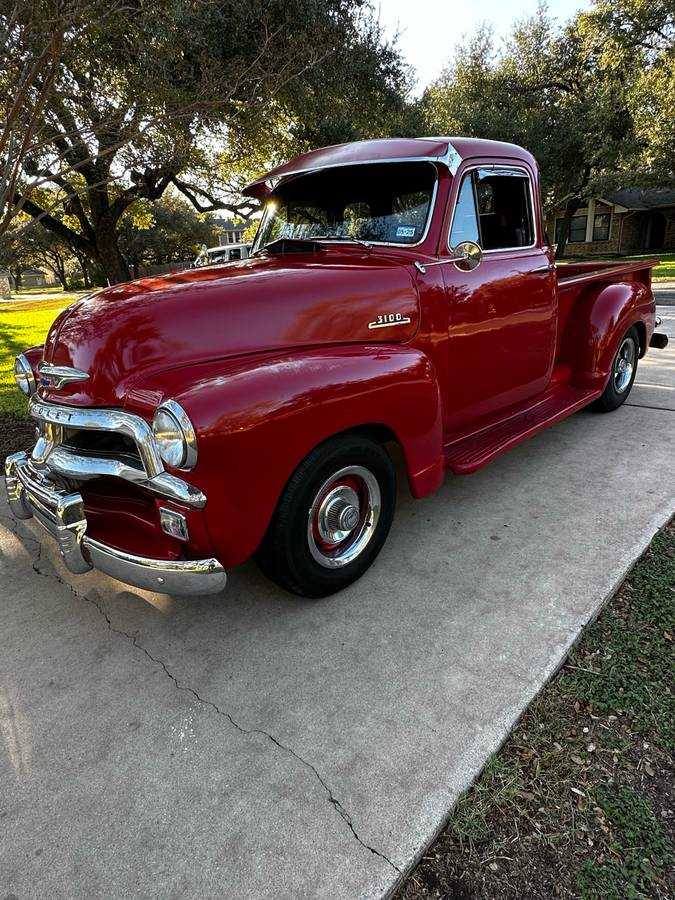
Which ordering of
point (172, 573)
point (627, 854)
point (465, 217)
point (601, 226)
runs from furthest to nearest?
point (601, 226), point (465, 217), point (172, 573), point (627, 854)

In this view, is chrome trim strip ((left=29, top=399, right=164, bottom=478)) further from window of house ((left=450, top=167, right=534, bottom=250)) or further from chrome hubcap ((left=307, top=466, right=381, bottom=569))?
window of house ((left=450, top=167, right=534, bottom=250))

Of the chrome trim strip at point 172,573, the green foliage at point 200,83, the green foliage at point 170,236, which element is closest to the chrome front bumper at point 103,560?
the chrome trim strip at point 172,573

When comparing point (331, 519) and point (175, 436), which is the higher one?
point (175, 436)

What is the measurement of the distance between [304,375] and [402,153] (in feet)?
5.36

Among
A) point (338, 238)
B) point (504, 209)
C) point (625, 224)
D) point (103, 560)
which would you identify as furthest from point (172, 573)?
point (625, 224)

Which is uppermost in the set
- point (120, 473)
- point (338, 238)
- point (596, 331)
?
point (338, 238)

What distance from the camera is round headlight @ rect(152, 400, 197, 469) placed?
196cm

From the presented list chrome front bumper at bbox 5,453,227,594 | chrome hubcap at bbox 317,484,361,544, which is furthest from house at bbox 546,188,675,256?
chrome front bumper at bbox 5,453,227,594

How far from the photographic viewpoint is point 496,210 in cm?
357

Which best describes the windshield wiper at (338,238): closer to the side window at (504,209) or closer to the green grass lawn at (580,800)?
the side window at (504,209)

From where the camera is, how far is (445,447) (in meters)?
3.35

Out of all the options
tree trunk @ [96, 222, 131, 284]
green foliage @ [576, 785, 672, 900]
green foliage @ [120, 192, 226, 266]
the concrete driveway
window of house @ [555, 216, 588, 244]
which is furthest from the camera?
green foliage @ [120, 192, 226, 266]

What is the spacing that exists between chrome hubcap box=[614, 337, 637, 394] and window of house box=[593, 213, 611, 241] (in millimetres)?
28048

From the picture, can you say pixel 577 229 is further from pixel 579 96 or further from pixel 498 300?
pixel 498 300
